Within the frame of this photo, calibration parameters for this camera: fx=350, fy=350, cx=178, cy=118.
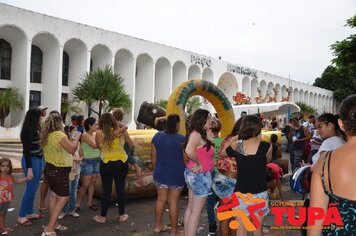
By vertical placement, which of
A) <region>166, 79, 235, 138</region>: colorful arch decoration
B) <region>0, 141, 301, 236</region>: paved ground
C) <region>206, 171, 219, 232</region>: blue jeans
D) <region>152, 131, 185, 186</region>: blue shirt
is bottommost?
<region>0, 141, 301, 236</region>: paved ground

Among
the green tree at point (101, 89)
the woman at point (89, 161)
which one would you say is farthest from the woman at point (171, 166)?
the green tree at point (101, 89)

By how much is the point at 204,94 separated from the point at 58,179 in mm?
4673

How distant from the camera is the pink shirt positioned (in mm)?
4199

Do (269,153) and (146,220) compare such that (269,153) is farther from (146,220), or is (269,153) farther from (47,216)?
(47,216)

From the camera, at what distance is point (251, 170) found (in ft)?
11.1

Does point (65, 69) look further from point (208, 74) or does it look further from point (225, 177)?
A: point (225, 177)

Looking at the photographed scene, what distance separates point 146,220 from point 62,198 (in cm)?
144

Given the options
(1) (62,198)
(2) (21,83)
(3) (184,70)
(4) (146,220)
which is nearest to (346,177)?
(1) (62,198)

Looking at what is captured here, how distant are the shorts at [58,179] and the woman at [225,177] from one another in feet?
6.47

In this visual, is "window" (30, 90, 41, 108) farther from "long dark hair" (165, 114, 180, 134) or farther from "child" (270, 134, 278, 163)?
"long dark hair" (165, 114, 180, 134)

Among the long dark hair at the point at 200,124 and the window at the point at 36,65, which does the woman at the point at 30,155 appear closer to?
the long dark hair at the point at 200,124

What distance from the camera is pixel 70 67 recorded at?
944 inches

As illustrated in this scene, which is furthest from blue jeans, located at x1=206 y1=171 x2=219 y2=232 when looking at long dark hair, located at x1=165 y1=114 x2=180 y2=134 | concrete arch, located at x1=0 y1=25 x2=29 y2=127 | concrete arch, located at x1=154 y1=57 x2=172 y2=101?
concrete arch, located at x1=154 y1=57 x2=172 y2=101

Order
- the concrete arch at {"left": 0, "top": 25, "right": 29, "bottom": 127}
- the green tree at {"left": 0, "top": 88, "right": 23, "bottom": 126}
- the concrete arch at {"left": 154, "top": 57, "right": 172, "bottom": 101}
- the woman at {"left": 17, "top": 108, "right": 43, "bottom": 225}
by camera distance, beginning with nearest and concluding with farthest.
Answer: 1. the woman at {"left": 17, "top": 108, "right": 43, "bottom": 225}
2. the green tree at {"left": 0, "top": 88, "right": 23, "bottom": 126}
3. the concrete arch at {"left": 0, "top": 25, "right": 29, "bottom": 127}
4. the concrete arch at {"left": 154, "top": 57, "right": 172, "bottom": 101}
